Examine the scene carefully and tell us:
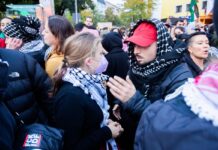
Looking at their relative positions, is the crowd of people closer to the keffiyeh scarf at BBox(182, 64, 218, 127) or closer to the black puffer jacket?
the black puffer jacket

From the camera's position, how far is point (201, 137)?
0.85m

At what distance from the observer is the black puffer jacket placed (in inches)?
100

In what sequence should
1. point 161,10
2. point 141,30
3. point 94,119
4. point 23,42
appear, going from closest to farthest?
point 94,119 < point 141,30 < point 23,42 < point 161,10

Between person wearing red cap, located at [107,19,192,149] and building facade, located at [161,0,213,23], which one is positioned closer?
person wearing red cap, located at [107,19,192,149]

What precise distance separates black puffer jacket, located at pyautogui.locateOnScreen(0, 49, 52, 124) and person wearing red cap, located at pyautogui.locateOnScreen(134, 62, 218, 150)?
172 cm

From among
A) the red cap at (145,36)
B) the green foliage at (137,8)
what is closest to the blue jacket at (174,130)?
the red cap at (145,36)

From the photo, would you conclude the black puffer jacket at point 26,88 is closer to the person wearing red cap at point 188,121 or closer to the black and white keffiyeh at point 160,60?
the black and white keffiyeh at point 160,60

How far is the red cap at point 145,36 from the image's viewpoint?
265cm

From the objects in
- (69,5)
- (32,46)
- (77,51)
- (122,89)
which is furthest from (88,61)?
(69,5)

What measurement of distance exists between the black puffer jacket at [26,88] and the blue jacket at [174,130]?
1.69m

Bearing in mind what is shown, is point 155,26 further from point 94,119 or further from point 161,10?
point 161,10

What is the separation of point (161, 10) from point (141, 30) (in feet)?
182

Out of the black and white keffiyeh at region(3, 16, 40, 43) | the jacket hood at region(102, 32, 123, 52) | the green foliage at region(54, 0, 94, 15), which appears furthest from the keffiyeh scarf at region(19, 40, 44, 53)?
the green foliage at region(54, 0, 94, 15)

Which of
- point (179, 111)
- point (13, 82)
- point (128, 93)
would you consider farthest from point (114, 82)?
point (179, 111)
